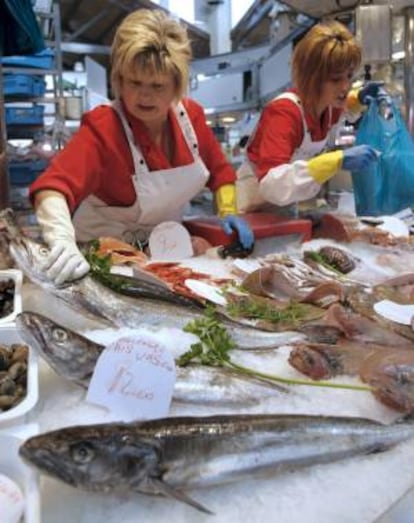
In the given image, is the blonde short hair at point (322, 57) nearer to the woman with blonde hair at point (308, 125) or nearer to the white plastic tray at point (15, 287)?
the woman with blonde hair at point (308, 125)

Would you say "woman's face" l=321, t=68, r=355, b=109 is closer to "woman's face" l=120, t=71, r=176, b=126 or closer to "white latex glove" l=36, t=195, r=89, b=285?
"woman's face" l=120, t=71, r=176, b=126

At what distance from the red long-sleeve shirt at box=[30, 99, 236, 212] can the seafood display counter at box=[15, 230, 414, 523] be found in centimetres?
114

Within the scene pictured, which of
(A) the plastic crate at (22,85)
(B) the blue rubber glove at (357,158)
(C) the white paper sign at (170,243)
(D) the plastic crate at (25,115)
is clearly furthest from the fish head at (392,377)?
(D) the plastic crate at (25,115)

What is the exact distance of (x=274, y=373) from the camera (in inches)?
48.3

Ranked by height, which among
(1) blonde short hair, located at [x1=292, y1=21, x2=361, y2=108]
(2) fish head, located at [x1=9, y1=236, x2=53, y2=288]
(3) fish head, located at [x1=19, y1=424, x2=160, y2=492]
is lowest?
(3) fish head, located at [x1=19, y1=424, x2=160, y2=492]

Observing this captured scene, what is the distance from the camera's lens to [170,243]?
7.43ft

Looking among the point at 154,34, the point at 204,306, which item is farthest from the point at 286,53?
the point at 204,306

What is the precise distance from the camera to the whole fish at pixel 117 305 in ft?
4.52

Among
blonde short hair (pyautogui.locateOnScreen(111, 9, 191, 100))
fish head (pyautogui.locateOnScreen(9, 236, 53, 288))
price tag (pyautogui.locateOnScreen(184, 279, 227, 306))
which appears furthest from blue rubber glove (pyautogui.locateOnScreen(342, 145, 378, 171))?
fish head (pyautogui.locateOnScreen(9, 236, 53, 288))

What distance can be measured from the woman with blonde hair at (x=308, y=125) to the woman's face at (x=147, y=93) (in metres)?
0.65

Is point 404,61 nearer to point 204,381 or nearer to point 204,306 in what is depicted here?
point 204,306

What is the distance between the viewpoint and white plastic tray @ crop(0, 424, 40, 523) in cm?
73

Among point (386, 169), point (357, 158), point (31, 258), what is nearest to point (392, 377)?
point (31, 258)

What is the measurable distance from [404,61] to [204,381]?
4.02 m
